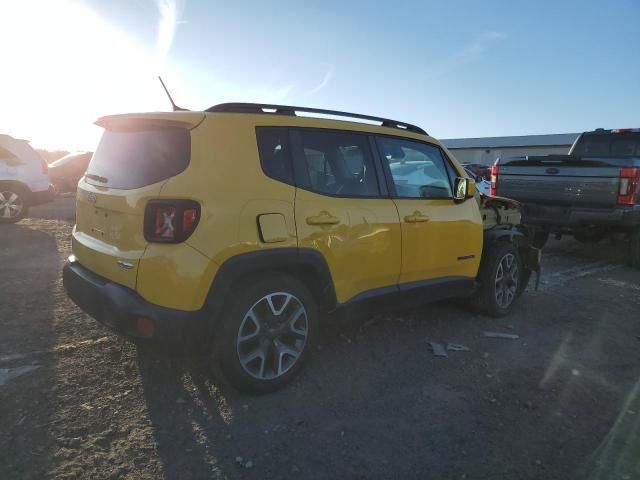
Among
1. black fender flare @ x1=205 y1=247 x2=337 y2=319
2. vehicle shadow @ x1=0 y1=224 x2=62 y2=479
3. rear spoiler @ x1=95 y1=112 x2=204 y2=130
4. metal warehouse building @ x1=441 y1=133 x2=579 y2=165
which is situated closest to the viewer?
vehicle shadow @ x1=0 y1=224 x2=62 y2=479

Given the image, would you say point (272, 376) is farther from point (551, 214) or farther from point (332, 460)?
point (551, 214)

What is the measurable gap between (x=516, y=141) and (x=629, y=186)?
4645cm

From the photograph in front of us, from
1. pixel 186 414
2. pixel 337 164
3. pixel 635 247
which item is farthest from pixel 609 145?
pixel 186 414

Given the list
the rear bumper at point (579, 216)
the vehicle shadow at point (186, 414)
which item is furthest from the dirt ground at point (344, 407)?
the rear bumper at point (579, 216)

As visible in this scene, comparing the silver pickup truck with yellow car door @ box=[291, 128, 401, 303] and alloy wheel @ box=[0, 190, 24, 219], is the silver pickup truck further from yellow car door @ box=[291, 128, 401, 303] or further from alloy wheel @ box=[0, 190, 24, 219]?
alloy wheel @ box=[0, 190, 24, 219]

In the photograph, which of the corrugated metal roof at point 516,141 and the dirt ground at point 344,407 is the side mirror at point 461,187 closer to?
the dirt ground at point 344,407

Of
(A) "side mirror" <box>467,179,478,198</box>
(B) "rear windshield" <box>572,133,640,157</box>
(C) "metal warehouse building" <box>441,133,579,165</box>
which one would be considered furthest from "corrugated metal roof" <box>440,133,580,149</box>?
(A) "side mirror" <box>467,179,478,198</box>

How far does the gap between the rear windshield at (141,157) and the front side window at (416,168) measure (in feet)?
5.32

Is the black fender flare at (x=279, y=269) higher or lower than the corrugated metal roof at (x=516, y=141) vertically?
lower

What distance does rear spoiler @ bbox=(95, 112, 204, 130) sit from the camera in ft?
9.20

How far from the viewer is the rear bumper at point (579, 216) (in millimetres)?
6543

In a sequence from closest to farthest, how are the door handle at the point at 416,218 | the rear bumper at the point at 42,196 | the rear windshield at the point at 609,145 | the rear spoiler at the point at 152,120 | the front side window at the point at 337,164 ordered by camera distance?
the rear spoiler at the point at 152,120
the front side window at the point at 337,164
the door handle at the point at 416,218
the rear windshield at the point at 609,145
the rear bumper at the point at 42,196

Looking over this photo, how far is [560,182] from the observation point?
7.02 m

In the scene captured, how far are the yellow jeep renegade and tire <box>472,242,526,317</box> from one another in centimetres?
96
